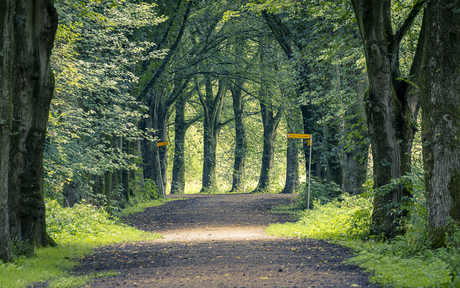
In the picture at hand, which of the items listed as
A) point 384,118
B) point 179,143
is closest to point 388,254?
point 384,118

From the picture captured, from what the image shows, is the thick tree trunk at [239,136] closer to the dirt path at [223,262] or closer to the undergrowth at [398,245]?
the dirt path at [223,262]

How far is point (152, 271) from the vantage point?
302 inches

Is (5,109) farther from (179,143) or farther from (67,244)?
(179,143)

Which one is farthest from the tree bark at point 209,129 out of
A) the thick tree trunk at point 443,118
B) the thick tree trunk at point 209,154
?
the thick tree trunk at point 443,118

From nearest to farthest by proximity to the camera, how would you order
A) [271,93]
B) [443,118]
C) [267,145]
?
[443,118]
[271,93]
[267,145]

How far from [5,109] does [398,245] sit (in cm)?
692

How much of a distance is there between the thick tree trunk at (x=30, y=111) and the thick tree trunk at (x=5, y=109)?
139cm

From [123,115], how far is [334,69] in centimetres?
779

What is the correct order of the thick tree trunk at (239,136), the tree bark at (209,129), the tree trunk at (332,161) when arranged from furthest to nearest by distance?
the thick tree trunk at (239,136) < the tree bark at (209,129) < the tree trunk at (332,161)

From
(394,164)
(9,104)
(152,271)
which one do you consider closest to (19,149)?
(9,104)

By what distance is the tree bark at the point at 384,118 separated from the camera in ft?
33.2

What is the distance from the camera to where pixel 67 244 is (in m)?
10.5

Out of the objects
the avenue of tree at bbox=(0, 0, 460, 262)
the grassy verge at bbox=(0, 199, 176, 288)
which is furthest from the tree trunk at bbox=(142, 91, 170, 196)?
the grassy verge at bbox=(0, 199, 176, 288)

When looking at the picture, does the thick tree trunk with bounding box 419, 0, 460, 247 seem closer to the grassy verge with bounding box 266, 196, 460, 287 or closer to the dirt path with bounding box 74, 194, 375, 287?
the grassy verge with bounding box 266, 196, 460, 287
